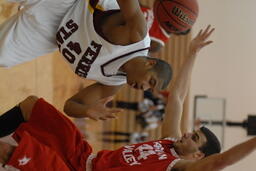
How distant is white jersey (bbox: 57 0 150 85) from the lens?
5.88 feet

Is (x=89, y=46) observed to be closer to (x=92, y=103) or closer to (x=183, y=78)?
(x=92, y=103)

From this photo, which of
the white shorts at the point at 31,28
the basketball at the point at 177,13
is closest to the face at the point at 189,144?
the white shorts at the point at 31,28

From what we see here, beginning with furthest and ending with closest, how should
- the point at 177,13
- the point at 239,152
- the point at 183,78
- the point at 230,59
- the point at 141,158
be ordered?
the point at 230,59 → the point at 177,13 → the point at 183,78 → the point at 141,158 → the point at 239,152

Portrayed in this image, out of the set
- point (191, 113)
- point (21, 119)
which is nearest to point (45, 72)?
point (21, 119)

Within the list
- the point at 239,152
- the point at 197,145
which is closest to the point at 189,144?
the point at 197,145

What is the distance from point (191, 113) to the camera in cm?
571

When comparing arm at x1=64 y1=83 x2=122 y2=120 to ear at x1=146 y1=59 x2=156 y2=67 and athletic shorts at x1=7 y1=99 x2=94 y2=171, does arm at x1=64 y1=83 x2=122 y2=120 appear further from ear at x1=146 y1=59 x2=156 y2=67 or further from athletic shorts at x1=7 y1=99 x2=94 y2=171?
ear at x1=146 y1=59 x2=156 y2=67

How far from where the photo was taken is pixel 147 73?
5.84 feet

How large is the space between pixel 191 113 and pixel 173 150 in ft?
12.5

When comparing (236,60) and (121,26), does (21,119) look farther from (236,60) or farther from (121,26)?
(236,60)

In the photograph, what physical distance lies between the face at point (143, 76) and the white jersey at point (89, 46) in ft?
0.21

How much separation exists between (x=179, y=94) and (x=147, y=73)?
748mm

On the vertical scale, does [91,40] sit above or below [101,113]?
above

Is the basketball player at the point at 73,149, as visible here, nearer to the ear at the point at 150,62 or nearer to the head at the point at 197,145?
the head at the point at 197,145
